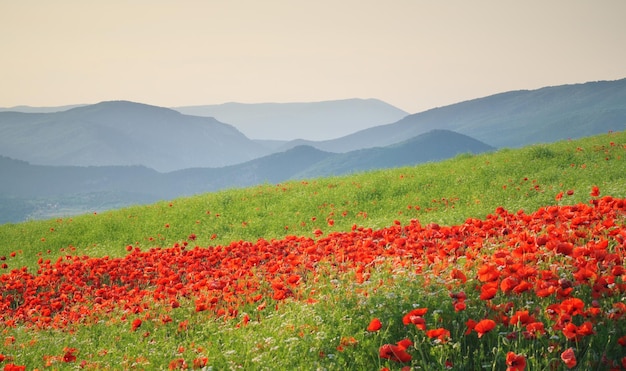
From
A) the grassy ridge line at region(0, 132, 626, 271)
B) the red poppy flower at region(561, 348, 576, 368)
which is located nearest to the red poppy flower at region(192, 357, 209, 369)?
the red poppy flower at region(561, 348, 576, 368)

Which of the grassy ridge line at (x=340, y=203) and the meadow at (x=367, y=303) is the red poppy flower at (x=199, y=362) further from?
the grassy ridge line at (x=340, y=203)

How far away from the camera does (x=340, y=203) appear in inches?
949

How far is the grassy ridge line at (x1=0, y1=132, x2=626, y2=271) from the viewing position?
21.2m

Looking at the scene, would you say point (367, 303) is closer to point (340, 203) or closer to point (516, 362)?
point (516, 362)

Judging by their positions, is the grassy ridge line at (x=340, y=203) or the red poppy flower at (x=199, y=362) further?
the grassy ridge line at (x=340, y=203)

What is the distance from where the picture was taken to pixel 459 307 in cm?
540

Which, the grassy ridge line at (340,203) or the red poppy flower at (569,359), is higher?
the red poppy flower at (569,359)

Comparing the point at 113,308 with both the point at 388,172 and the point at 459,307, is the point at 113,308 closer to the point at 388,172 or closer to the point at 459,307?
the point at 459,307

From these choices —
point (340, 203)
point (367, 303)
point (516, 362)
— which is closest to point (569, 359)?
point (516, 362)

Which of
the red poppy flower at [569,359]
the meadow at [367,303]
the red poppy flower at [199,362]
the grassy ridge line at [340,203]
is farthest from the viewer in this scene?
the grassy ridge line at [340,203]

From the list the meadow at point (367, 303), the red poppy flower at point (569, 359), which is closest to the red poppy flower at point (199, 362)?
the meadow at point (367, 303)

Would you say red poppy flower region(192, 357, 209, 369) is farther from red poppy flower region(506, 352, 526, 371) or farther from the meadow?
red poppy flower region(506, 352, 526, 371)

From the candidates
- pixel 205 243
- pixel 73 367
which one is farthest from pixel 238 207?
pixel 73 367

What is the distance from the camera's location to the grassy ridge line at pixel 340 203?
69.5ft
